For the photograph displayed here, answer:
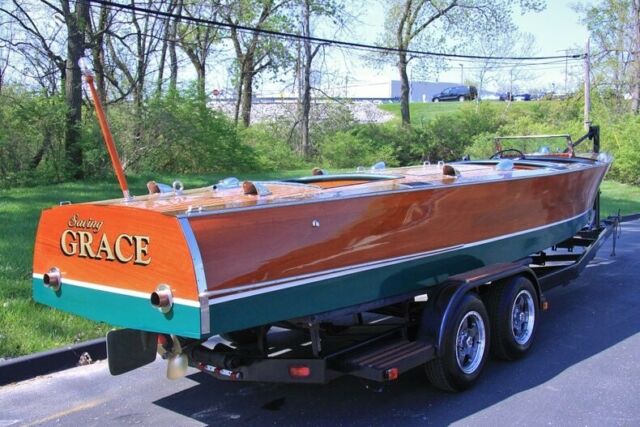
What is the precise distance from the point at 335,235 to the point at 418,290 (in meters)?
1.14

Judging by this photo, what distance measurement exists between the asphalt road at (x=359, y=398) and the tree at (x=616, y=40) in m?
31.2

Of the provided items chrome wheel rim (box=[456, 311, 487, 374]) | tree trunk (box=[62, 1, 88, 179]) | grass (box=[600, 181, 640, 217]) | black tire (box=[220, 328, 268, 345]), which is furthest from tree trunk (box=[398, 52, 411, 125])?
black tire (box=[220, 328, 268, 345])

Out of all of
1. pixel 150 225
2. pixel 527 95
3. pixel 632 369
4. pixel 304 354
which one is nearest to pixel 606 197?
pixel 632 369

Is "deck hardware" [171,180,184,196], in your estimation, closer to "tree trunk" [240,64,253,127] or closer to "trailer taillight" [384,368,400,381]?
"trailer taillight" [384,368,400,381]

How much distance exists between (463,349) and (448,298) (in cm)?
49

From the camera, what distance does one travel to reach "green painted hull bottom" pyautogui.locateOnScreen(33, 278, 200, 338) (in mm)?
3637

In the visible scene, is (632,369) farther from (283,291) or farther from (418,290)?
(283,291)

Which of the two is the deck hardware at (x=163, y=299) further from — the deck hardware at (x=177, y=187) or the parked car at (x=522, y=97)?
the parked car at (x=522, y=97)

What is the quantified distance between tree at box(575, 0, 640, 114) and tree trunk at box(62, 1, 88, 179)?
27183 millimetres

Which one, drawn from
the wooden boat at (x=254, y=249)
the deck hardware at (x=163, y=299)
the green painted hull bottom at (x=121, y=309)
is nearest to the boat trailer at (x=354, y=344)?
the wooden boat at (x=254, y=249)

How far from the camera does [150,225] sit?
12.4ft

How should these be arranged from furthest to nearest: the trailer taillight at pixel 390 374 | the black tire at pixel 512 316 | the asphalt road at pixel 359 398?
the black tire at pixel 512 316, the asphalt road at pixel 359 398, the trailer taillight at pixel 390 374

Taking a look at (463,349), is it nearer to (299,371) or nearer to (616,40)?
(299,371)

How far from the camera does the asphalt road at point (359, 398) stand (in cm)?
458
